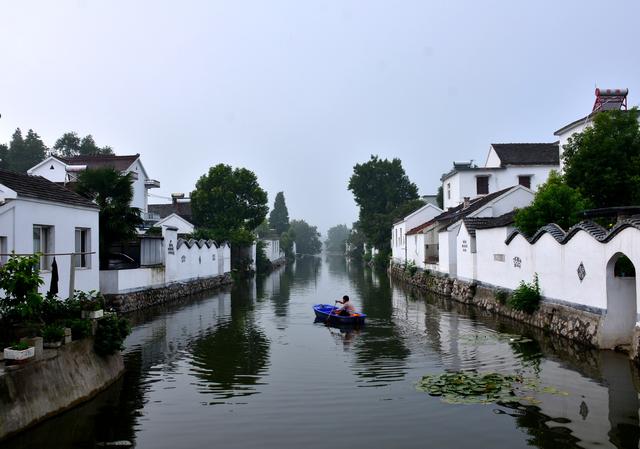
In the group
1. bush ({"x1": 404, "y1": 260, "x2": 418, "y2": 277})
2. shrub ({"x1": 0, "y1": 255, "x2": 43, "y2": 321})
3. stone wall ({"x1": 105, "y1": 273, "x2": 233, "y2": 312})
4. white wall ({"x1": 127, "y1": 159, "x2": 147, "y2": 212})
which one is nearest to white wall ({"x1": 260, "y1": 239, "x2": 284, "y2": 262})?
white wall ({"x1": 127, "y1": 159, "x2": 147, "y2": 212})

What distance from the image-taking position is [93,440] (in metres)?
8.66

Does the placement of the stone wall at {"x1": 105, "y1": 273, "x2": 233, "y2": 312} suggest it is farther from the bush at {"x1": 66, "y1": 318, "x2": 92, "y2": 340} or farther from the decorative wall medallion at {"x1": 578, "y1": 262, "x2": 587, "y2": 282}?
the decorative wall medallion at {"x1": 578, "y1": 262, "x2": 587, "y2": 282}

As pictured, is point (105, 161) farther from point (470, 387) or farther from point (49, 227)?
point (470, 387)

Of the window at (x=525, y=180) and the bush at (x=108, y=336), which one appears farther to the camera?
the window at (x=525, y=180)

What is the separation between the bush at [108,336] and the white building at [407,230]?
30.2m

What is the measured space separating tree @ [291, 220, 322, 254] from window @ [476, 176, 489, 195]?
302 feet

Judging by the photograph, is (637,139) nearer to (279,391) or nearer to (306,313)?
(306,313)

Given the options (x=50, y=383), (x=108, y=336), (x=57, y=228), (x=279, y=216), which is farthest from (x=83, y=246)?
(x=279, y=216)

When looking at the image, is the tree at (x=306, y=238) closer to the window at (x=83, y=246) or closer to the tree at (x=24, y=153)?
the tree at (x=24, y=153)

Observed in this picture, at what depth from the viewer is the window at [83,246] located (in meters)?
17.5

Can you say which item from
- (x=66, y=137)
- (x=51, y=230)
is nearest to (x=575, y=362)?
(x=51, y=230)

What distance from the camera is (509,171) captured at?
40562mm

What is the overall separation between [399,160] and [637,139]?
49978mm

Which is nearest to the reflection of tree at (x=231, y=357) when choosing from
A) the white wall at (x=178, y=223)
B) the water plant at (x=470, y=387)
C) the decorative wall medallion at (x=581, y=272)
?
the water plant at (x=470, y=387)
